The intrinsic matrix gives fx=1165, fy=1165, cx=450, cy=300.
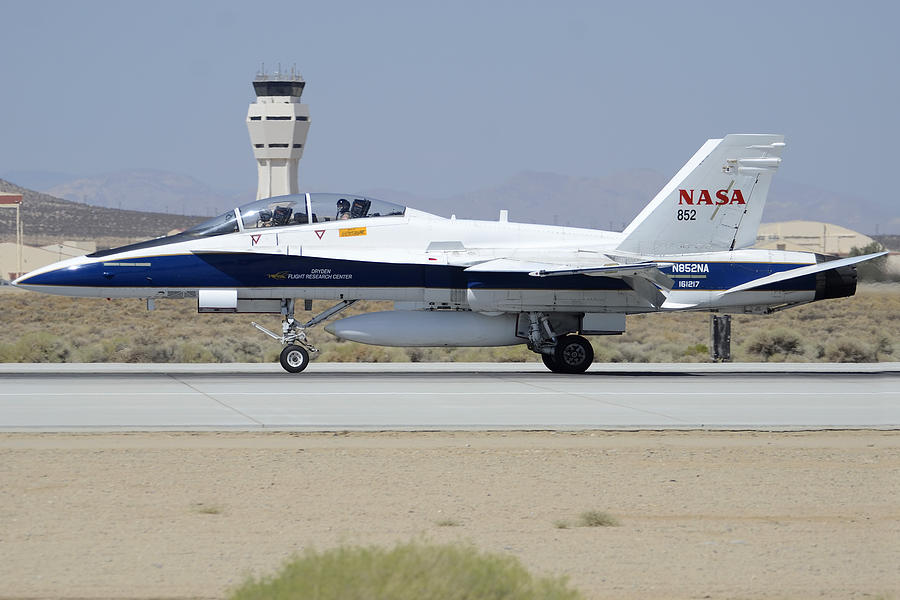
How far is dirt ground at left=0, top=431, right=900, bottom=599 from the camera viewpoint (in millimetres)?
7328

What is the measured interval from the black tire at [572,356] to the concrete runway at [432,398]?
0.35m

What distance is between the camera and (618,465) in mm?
11062

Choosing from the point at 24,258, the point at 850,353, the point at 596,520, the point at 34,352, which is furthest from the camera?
the point at 24,258

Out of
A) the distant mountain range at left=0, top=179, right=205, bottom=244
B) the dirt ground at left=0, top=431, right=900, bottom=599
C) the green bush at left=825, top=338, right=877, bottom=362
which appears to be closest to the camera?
the dirt ground at left=0, top=431, right=900, bottom=599

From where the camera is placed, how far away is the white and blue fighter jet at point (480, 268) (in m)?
20.1

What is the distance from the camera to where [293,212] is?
20.5 meters

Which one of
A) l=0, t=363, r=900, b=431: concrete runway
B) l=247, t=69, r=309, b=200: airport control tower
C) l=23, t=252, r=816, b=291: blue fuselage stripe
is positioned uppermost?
l=247, t=69, r=309, b=200: airport control tower

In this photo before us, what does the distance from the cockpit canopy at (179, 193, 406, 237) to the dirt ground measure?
27.5 feet

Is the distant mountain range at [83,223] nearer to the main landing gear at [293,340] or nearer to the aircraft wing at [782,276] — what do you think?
the main landing gear at [293,340]

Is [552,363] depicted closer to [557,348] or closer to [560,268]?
[557,348]

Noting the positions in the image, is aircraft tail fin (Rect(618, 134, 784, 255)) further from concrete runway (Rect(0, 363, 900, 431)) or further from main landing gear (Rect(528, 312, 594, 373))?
concrete runway (Rect(0, 363, 900, 431))

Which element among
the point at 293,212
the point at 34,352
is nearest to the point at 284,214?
the point at 293,212

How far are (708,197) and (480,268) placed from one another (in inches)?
185

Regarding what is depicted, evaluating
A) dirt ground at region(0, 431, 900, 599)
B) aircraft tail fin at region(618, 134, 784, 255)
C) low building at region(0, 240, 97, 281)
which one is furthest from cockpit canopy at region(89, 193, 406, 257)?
low building at region(0, 240, 97, 281)
